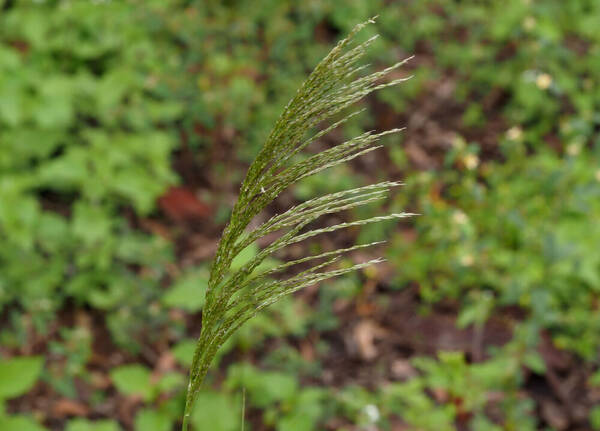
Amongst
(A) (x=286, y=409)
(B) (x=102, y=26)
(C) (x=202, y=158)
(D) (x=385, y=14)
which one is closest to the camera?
(A) (x=286, y=409)

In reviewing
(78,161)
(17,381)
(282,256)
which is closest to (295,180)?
(17,381)

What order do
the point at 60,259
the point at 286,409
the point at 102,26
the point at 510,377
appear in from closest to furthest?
the point at 286,409
the point at 510,377
the point at 60,259
the point at 102,26

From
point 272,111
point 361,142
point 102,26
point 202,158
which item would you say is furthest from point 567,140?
point 361,142

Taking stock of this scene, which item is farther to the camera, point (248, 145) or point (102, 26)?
point (248, 145)

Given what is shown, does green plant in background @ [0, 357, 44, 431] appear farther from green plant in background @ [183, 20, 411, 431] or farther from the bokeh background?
green plant in background @ [183, 20, 411, 431]

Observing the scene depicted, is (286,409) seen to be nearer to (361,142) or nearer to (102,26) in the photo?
(361,142)

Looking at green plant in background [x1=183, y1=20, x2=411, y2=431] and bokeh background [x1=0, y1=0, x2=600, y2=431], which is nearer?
green plant in background [x1=183, y1=20, x2=411, y2=431]

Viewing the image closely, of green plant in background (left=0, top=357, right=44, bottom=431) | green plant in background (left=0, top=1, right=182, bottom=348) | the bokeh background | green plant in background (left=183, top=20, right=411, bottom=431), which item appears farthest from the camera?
green plant in background (left=0, top=1, right=182, bottom=348)

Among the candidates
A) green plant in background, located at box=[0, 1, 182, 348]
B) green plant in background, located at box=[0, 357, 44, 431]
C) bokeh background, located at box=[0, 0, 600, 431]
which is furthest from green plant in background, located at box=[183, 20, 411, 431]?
green plant in background, located at box=[0, 1, 182, 348]

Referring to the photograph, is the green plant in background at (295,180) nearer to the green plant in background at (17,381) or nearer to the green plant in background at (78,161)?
the green plant in background at (17,381)
